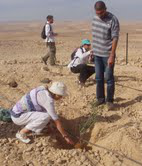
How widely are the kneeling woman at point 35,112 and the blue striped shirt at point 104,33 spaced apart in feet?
4.77

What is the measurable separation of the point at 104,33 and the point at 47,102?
1.71 m

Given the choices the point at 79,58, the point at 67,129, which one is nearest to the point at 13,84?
the point at 79,58

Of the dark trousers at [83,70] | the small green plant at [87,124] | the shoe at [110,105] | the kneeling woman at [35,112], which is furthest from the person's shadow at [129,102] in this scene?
the kneeling woman at [35,112]

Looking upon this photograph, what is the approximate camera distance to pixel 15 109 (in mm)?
5164

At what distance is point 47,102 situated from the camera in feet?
15.8

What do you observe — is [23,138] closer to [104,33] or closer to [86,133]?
[86,133]

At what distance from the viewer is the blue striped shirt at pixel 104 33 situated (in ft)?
18.3

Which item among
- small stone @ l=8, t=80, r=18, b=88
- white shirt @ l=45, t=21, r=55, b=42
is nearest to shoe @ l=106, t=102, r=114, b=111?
small stone @ l=8, t=80, r=18, b=88

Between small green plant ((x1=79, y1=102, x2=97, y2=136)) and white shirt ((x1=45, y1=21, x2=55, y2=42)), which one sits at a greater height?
white shirt ((x1=45, y1=21, x2=55, y2=42))

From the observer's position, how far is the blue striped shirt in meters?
5.59

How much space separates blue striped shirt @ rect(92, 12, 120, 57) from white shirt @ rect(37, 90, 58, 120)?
1.53m

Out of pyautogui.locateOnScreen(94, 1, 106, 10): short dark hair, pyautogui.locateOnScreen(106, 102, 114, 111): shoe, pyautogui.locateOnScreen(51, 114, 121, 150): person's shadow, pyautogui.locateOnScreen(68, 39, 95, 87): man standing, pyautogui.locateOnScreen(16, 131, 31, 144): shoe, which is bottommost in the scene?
pyautogui.locateOnScreen(51, 114, 121, 150): person's shadow

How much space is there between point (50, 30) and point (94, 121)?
4.68 metres

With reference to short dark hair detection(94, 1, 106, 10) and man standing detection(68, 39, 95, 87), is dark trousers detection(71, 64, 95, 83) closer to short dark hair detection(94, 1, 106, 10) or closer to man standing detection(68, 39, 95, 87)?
man standing detection(68, 39, 95, 87)
